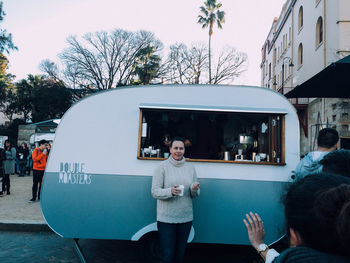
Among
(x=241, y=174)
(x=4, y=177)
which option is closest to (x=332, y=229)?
(x=241, y=174)

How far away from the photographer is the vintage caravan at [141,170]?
4195mm

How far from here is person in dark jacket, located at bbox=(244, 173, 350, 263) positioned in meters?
1.00

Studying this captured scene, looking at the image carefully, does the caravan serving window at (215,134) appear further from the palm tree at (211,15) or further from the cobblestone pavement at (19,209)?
the palm tree at (211,15)

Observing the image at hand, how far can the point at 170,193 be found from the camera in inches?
131

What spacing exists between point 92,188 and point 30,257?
67.2 inches

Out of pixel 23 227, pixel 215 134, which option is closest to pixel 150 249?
pixel 215 134

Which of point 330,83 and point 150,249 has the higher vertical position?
point 330,83

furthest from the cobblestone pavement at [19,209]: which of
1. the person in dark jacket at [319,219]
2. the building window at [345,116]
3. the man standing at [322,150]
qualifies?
the building window at [345,116]

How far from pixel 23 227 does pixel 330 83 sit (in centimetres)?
743

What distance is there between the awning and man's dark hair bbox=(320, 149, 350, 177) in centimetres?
356

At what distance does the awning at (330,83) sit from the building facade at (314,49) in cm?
248

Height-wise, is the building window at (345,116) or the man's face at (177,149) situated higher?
the building window at (345,116)

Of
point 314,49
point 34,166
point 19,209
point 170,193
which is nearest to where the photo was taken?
point 170,193

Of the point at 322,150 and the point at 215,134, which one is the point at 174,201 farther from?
the point at 215,134
